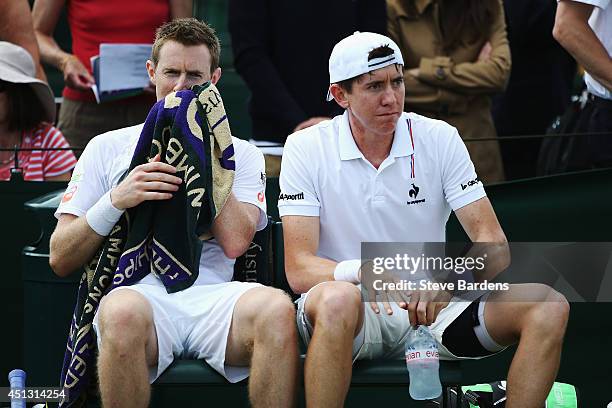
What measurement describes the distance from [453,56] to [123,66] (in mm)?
1565

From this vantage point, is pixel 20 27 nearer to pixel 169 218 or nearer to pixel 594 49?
pixel 169 218

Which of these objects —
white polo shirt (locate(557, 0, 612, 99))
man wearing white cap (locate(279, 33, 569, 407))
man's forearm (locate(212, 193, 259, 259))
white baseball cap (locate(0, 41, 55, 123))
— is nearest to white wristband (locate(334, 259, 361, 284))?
man wearing white cap (locate(279, 33, 569, 407))

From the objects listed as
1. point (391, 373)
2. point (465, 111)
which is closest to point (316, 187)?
point (391, 373)

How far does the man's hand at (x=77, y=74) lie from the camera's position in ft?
20.4

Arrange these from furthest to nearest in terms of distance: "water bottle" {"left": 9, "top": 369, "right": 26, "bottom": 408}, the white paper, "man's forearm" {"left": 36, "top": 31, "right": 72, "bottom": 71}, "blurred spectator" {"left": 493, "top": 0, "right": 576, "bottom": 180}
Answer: "blurred spectator" {"left": 493, "top": 0, "right": 576, "bottom": 180}, "man's forearm" {"left": 36, "top": 31, "right": 72, "bottom": 71}, the white paper, "water bottle" {"left": 9, "top": 369, "right": 26, "bottom": 408}

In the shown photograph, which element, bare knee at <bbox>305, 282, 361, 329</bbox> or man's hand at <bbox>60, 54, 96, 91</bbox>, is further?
man's hand at <bbox>60, 54, 96, 91</bbox>

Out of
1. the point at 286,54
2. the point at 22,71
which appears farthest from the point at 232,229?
the point at 22,71

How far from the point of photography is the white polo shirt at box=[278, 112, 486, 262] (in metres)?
4.93

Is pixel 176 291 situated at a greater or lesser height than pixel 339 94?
lesser

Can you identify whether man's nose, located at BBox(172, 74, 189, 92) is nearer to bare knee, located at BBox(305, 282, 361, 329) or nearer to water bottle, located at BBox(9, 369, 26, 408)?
bare knee, located at BBox(305, 282, 361, 329)

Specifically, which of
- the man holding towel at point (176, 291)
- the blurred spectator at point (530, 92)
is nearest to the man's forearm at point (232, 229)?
the man holding towel at point (176, 291)

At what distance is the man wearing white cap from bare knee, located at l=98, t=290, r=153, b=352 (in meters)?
0.57

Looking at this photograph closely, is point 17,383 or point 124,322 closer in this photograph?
point 124,322

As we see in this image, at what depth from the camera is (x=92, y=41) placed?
6371 mm
